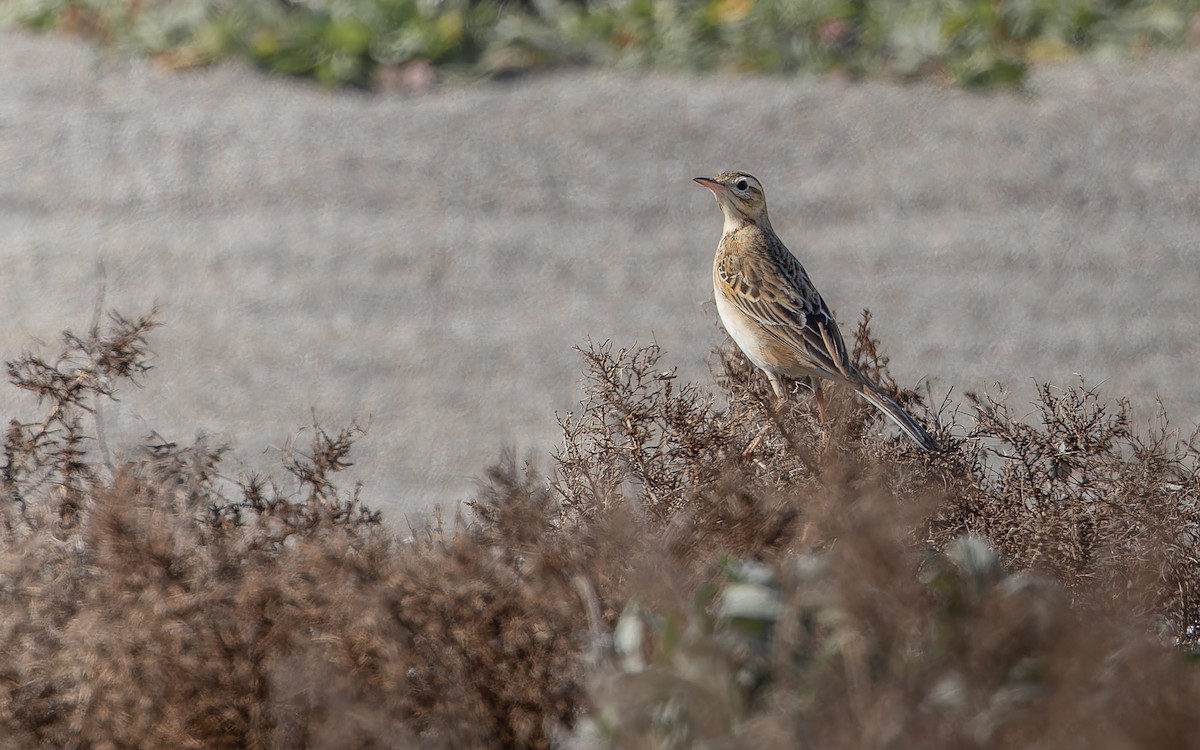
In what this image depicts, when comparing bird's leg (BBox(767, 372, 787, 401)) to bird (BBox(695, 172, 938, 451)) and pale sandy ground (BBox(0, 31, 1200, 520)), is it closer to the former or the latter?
bird (BBox(695, 172, 938, 451))

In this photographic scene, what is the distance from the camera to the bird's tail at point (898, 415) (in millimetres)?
3998

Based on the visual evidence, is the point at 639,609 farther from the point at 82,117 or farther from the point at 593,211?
the point at 82,117

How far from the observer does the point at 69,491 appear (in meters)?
3.66

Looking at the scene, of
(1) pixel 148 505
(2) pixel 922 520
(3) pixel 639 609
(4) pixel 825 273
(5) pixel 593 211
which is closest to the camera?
(3) pixel 639 609

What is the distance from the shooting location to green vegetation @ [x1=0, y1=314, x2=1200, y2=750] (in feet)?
7.52

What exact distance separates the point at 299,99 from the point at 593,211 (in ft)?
9.20

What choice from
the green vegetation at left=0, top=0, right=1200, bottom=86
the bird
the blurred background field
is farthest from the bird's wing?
the green vegetation at left=0, top=0, right=1200, bottom=86

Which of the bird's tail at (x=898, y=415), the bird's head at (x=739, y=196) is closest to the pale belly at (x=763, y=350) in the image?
the bird's tail at (x=898, y=415)

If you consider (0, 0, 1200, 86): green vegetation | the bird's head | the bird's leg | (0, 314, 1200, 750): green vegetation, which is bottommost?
(0, 314, 1200, 750): green vegetation

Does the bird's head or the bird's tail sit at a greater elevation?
the bird's head

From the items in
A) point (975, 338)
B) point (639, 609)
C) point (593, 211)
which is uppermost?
point (593, 211)

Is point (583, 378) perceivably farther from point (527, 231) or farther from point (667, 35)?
point (667, 35)

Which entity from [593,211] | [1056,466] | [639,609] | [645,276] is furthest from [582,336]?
[639,609]

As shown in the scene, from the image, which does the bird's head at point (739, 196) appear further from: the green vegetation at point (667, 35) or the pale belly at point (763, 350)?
the green vegetation at point (667, 35)
